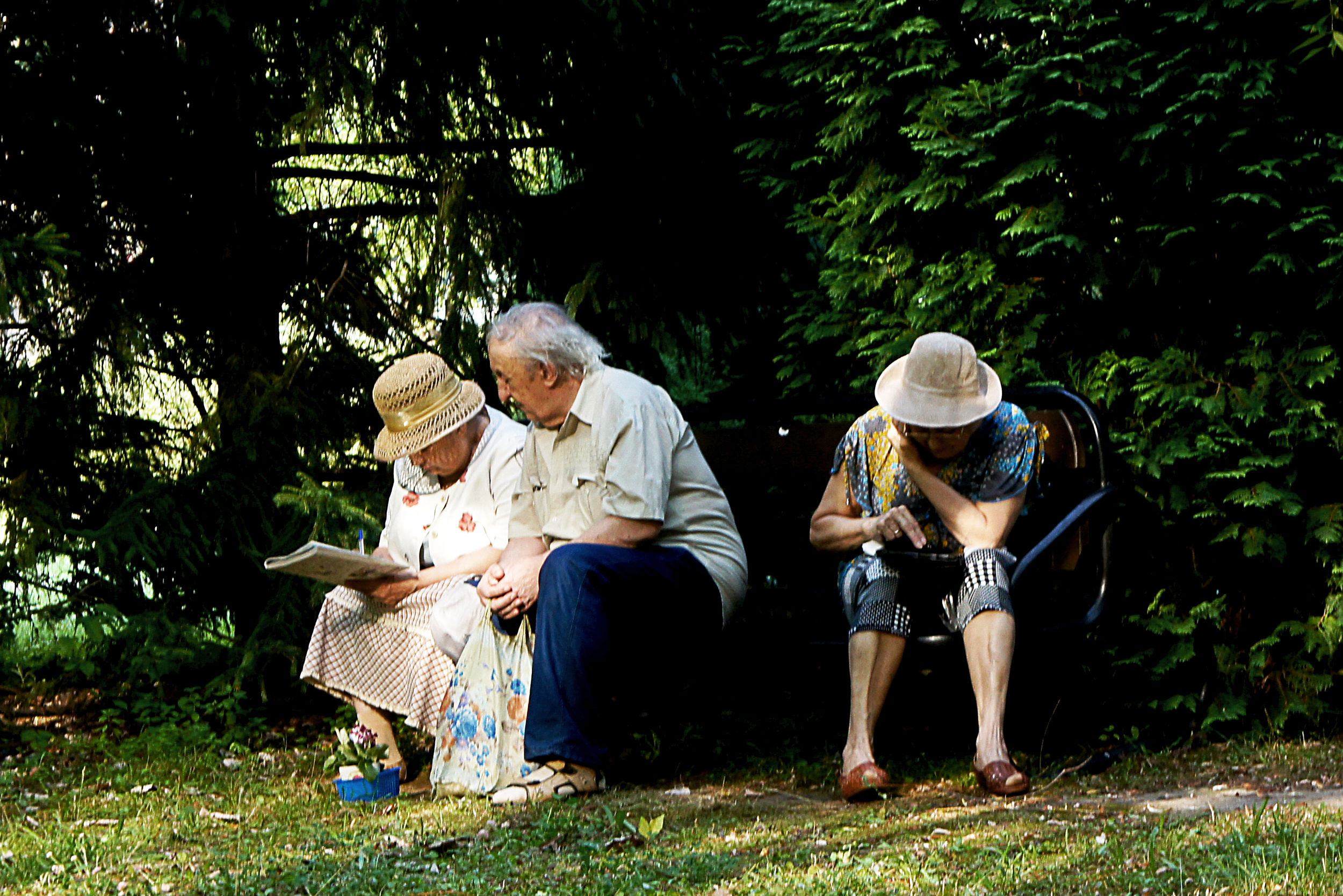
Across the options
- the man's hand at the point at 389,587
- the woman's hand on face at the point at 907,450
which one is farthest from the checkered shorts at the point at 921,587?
the man's hand at the point at 389,587

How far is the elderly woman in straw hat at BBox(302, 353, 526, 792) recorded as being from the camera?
4191 millimetres

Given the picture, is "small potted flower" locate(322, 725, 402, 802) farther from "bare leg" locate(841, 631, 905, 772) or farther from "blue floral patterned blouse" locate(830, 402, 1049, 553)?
"blue floral patterned blouse" locate(830, 402, 1049, 553)

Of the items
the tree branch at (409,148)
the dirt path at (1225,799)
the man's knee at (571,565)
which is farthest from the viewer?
the tree branch at (409,148)

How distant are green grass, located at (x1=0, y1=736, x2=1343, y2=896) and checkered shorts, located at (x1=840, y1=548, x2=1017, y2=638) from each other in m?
0.46

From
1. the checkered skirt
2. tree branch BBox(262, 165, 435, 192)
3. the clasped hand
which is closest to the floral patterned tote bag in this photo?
the clasped hand

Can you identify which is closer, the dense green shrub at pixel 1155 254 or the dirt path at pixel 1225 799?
the dirt path at pixel 1225 799

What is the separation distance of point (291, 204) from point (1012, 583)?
4.01m

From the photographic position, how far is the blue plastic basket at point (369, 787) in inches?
156

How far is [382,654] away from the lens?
14.1ft

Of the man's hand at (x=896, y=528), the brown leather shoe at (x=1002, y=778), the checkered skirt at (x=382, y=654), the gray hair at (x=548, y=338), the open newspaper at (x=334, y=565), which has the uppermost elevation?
the gray hair at (x=548, y=338)

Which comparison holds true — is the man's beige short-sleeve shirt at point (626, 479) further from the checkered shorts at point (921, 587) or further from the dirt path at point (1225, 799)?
the dirt path at point (1225, 799)

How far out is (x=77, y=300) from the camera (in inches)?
224

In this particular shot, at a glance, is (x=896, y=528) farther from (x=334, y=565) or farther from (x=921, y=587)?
(x=334, y=565)

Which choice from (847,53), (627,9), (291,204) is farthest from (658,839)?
(291,204)
